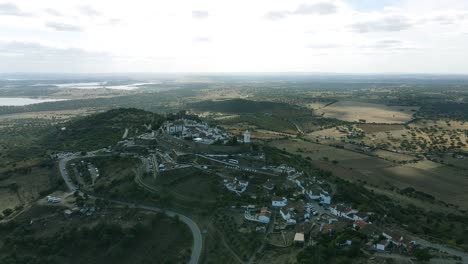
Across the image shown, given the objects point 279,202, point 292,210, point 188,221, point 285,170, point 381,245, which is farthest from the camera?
point 285,170

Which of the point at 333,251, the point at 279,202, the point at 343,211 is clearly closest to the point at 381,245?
the point at 333,251

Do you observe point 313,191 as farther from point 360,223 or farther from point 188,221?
point 188,221

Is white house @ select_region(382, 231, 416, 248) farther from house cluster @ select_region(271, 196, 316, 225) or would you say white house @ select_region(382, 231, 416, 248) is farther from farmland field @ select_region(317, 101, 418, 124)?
farmland field @ select_region(317, 101, 418, 124)

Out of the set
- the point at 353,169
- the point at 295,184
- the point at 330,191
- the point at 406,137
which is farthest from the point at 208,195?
the point at 406,137

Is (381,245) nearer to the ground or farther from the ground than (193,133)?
nearer to the ground

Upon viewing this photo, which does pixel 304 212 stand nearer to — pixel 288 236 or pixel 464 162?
pixel 288 236

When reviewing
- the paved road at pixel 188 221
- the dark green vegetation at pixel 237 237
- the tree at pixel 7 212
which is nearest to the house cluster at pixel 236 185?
the dark green vegetation at pixel 237 237
